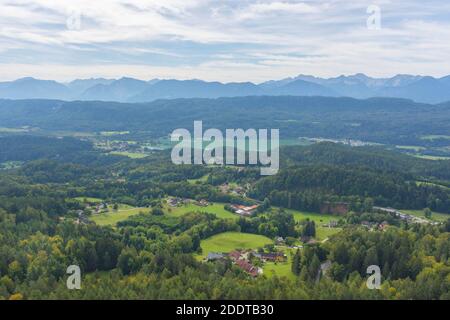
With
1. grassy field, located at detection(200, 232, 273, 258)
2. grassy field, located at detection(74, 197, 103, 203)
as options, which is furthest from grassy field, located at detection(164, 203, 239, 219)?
grassy field, located at detection(74, 197, 103, 203)

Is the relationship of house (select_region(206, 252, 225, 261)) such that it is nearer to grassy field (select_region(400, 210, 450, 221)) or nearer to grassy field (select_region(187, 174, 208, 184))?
grassy field (select_region(400, 210, 450, 221))

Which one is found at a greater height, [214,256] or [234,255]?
[214,256]

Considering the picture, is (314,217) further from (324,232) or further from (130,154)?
(130,154)

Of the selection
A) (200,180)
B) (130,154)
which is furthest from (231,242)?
(130,154)

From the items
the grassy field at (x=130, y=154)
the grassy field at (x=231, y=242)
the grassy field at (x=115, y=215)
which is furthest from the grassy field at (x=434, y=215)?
the grassy field at (x=130, y=154)
